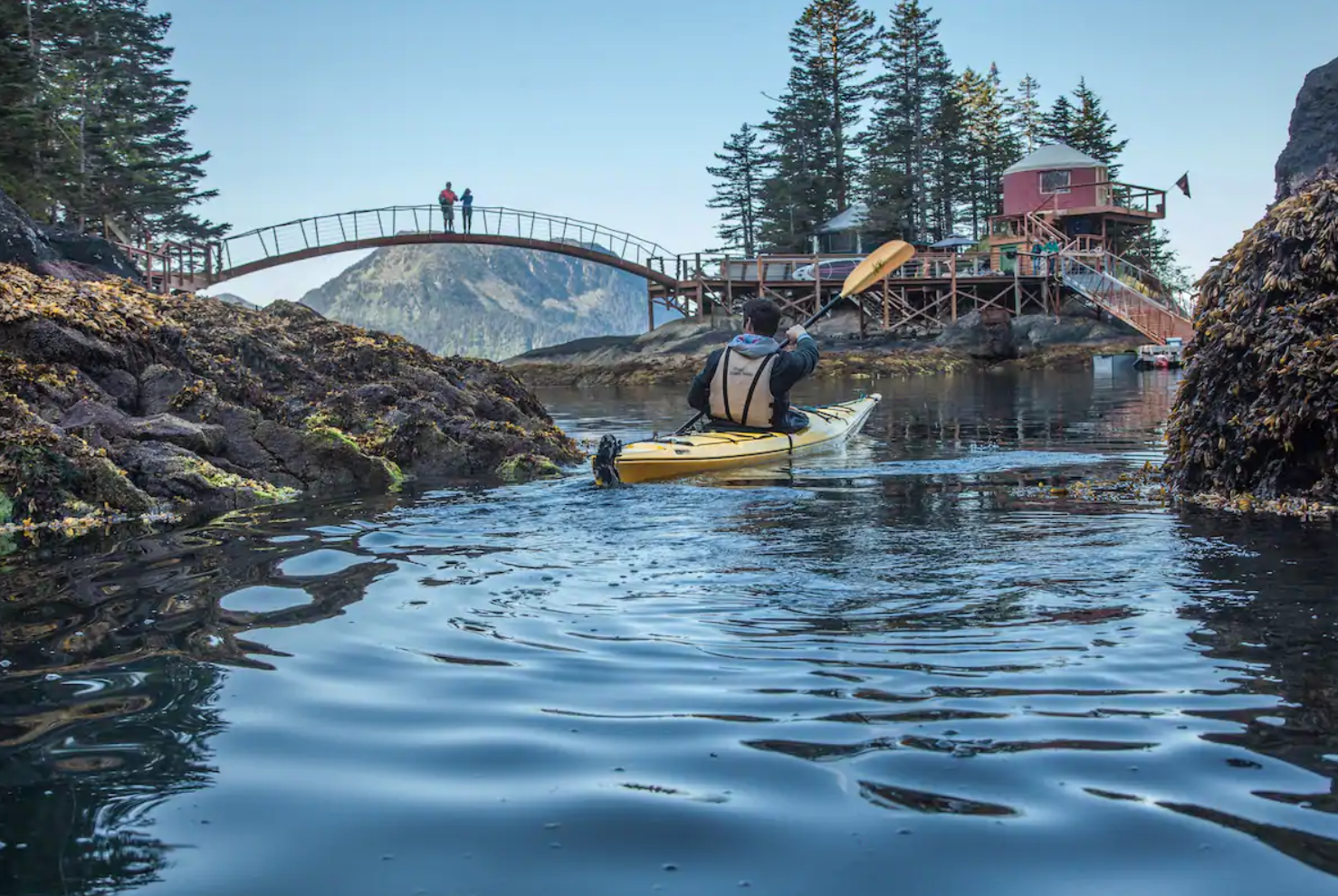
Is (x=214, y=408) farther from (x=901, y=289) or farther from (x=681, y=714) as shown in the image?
(x=901, y=289)

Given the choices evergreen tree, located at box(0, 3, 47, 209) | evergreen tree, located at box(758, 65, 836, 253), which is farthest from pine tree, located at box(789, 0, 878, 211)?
evergreen tree, located at box(0, 3, 47, 209)

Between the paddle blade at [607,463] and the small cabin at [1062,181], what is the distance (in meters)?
44.4

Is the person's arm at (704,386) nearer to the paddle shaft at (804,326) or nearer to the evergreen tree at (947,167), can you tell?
the paddle shaft at (804,326)

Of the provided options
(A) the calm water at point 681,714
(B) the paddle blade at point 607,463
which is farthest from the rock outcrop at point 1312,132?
(B) the paddle blade at point 607,463

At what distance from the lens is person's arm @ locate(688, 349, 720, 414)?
10.7m

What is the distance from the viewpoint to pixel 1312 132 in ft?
26.1

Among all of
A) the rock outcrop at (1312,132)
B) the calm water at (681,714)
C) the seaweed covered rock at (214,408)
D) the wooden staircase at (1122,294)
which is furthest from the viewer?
the wooden staircase at (1122,294)

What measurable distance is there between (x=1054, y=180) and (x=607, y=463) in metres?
45.3

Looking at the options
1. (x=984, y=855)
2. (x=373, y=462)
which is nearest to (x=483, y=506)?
(x=373, y=462)

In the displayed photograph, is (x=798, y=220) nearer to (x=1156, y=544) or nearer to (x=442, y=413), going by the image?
(x=442, y=413)

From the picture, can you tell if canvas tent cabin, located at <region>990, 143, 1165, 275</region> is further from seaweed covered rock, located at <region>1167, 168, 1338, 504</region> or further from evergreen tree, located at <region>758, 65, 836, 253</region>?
seaweed covered rock, located at <region>1167, 168, 1338, 504</region>

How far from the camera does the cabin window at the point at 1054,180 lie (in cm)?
4938

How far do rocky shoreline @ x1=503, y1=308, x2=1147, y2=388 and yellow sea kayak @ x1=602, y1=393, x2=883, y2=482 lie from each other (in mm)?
26738

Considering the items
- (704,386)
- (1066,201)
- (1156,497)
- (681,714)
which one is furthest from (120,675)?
(1066,201)
